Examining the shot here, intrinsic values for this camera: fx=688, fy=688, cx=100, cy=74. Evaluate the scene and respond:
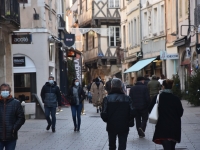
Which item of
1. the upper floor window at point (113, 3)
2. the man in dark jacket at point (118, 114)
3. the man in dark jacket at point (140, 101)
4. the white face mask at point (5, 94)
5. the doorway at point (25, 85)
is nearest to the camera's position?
the white face mask at point (5, 94)

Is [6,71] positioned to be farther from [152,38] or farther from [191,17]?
[152,38]

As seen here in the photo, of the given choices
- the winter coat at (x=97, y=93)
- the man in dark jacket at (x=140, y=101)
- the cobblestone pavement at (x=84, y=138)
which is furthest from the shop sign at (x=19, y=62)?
the man in dark jacket at (x=140, y=101)

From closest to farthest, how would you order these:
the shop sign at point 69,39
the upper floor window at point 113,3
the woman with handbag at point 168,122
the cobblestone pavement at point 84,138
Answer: the woman with handbag at point 168,122 < the cobblestone pavement at point 84,138 < the shop sign at point 69,39 < the upper floor window at point 113,3

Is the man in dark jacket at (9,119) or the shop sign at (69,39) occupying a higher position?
the shop sign at (69,39)

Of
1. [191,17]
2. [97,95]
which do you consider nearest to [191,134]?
[97,95]

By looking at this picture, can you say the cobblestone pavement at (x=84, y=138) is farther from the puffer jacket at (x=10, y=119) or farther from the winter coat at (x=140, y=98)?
the puffer jacket at (x=10, y=119)

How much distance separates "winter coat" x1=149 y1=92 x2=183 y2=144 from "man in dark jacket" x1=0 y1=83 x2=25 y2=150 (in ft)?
8.19

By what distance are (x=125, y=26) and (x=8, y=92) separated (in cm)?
4953

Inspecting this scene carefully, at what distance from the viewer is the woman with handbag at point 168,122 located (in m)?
11.8

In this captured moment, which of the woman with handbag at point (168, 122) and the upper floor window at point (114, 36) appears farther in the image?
the upper floor window at point (114, 36)

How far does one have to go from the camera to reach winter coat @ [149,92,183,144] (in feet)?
38.8

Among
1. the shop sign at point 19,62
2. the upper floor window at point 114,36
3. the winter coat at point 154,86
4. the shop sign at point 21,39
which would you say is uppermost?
the upper floor window at point 114,36

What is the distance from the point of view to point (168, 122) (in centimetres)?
1185

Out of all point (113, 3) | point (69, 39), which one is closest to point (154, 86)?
point (69, 39)
